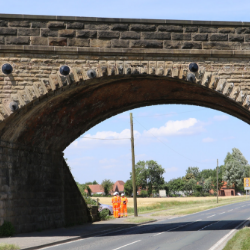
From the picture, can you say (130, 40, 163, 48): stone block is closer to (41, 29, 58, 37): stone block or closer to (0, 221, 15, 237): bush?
(41, 29, 58, 37): stone block

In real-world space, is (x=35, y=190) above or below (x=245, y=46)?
below

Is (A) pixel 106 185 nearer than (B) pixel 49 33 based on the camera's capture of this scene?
No

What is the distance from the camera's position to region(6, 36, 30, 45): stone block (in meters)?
13.5

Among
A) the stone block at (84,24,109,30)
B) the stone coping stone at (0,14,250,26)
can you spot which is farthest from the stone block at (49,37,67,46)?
the stone block at (84,24,109,30)

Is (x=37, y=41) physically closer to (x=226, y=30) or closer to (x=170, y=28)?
(x=170, y=28)

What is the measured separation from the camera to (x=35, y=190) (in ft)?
54.6

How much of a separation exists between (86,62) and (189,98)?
5.96 meters

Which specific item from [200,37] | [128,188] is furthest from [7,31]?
[128,188]

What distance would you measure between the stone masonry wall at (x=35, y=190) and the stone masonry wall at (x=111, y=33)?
380 cm

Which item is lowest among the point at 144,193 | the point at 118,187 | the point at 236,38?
the point at 144,193

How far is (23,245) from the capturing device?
12.3 metres

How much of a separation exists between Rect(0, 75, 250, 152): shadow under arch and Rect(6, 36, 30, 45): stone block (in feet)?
5.94

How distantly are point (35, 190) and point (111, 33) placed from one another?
6.99 metres

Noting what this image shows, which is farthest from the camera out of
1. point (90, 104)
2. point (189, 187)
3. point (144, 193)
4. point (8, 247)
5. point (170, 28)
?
point (189, 187)
